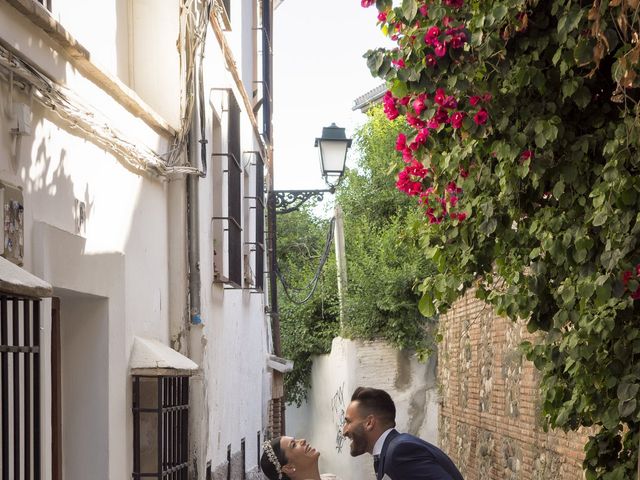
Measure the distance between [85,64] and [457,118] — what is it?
1844 millimetres

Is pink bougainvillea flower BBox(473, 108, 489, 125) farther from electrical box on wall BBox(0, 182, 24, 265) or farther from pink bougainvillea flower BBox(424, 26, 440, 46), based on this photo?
electrical box on wall BBox(0, 182, 24, 265)

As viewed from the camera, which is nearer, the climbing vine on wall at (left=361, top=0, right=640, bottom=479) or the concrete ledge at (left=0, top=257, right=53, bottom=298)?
the concrete ledge at (left=0, top=257, right=53, bottom=298)

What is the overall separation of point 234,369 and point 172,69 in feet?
14.2

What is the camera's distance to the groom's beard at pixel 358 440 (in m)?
5.13

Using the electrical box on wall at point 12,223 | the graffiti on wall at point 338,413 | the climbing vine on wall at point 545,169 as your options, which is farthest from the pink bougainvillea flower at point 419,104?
the graffiti on wall at point 338,413

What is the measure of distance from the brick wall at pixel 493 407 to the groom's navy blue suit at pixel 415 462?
11.3ft

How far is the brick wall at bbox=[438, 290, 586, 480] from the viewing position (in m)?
9.71

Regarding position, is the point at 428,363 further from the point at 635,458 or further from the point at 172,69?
the point at 635,458

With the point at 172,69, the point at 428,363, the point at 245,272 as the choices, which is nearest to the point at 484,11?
the point at 172,69

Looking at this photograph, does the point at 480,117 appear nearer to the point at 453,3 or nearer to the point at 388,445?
the point at 453,3

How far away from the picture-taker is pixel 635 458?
5.62m

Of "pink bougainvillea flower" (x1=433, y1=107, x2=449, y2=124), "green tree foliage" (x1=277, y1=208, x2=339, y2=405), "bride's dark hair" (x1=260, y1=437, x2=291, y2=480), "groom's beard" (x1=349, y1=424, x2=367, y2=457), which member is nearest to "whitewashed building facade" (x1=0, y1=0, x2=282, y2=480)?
"bride's dark hair" (x1=260, y1=437, x2=291, y2=480)

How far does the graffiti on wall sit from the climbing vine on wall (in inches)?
631

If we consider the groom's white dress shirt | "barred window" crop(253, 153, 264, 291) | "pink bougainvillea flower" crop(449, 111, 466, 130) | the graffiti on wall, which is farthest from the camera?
the graffiti on wall
